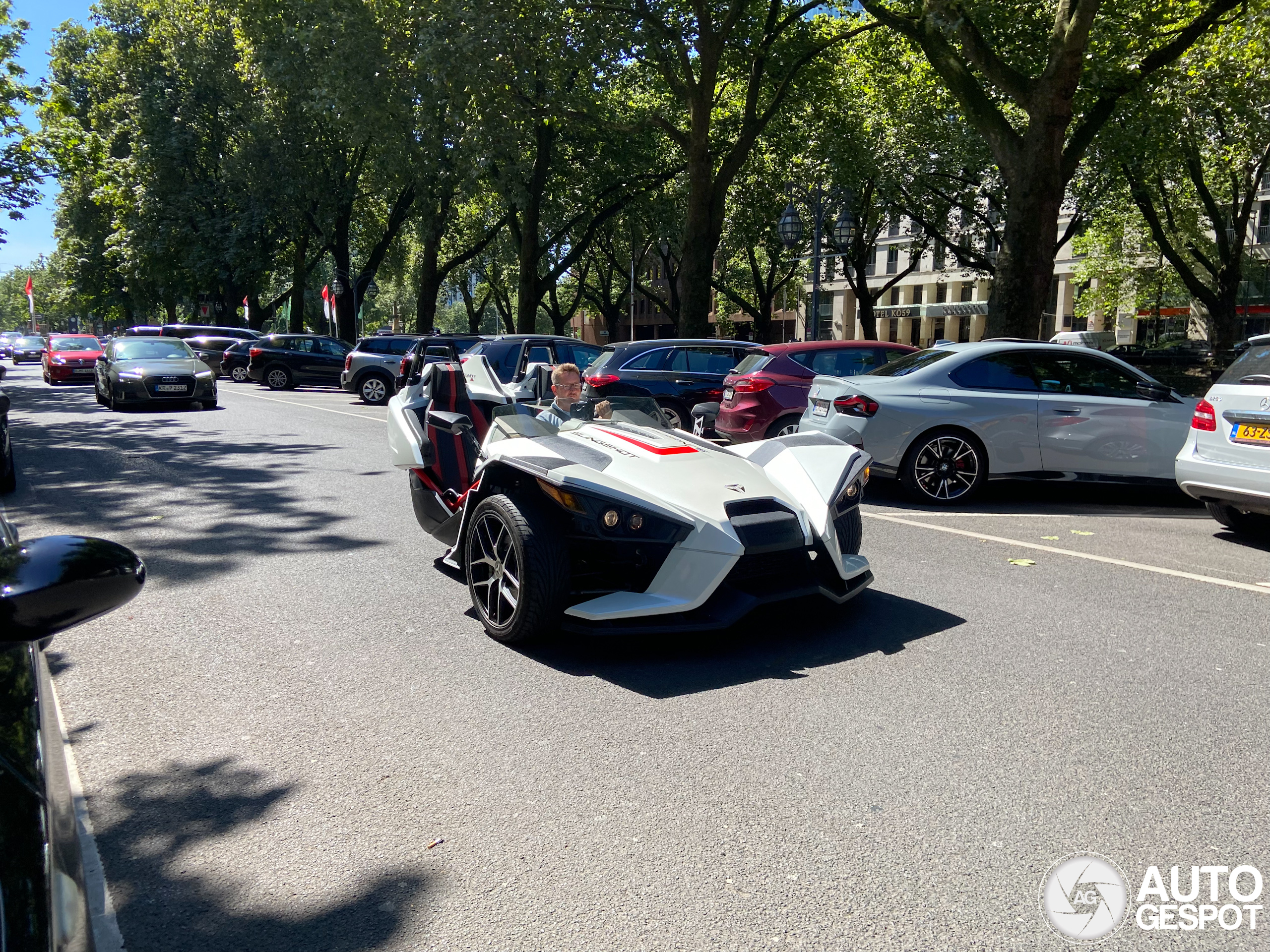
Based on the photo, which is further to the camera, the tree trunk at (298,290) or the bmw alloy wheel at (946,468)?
the tree trunk at (298,290)

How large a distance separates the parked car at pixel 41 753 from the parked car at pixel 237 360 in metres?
31.7

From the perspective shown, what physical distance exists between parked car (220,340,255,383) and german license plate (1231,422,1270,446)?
29349 millimetres

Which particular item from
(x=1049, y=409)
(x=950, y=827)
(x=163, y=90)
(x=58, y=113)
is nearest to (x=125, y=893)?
(x=950, y=827)

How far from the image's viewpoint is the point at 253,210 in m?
35.8

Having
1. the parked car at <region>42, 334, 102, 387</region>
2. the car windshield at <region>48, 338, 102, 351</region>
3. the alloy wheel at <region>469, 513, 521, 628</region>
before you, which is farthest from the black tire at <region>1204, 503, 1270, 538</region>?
the car windshield at <region>48, 338, 102, 351</region>

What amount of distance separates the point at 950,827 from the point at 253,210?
37.7m

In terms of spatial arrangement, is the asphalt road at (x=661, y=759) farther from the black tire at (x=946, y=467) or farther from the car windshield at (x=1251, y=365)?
the black tire at (x=946, y=467)

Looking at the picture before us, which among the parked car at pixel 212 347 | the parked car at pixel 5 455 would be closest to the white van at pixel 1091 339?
the parked car at pixel 212 347

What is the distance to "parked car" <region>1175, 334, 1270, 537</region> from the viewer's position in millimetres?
6824

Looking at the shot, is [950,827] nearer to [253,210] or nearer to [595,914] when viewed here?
[595,914]

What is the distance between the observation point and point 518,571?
451cm

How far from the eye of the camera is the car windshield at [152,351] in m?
19.2

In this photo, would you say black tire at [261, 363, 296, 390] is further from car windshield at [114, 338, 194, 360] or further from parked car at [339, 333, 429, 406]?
car windshield at [114, 338, 194, 360]

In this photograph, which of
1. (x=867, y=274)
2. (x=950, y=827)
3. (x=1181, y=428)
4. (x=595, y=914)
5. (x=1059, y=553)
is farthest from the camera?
(x=867, y=274)
